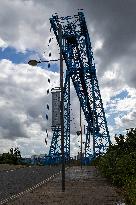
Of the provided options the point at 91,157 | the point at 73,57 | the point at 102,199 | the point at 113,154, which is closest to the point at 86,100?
the point at 73,57

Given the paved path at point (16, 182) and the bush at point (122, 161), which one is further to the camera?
the bush at point (122, 161)

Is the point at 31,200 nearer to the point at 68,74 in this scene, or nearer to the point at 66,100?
the point at 68,74

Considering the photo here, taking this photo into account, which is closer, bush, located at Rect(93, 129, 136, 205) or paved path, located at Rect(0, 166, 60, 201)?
paved path, located at Rect(0, 166, 60, 201)

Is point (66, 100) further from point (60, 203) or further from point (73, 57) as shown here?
point (60, 203)

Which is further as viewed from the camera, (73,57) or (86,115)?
(86,115)

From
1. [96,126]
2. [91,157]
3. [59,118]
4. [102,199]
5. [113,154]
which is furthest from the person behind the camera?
[91,157]

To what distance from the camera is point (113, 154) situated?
2905 cm

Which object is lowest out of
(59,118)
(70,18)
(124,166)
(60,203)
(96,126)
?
(60,203)

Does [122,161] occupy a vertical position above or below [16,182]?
above

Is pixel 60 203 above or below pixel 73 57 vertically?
Result: below

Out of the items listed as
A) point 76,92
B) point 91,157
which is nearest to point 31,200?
point 76,92

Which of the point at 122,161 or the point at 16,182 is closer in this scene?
the point at 122,161

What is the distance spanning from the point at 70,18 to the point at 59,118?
148 ft

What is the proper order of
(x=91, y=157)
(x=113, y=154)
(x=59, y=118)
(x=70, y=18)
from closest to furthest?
(x=59, y=118) → (x=113, y=154) → (x=70, y=18) → (x=91, y=157)
